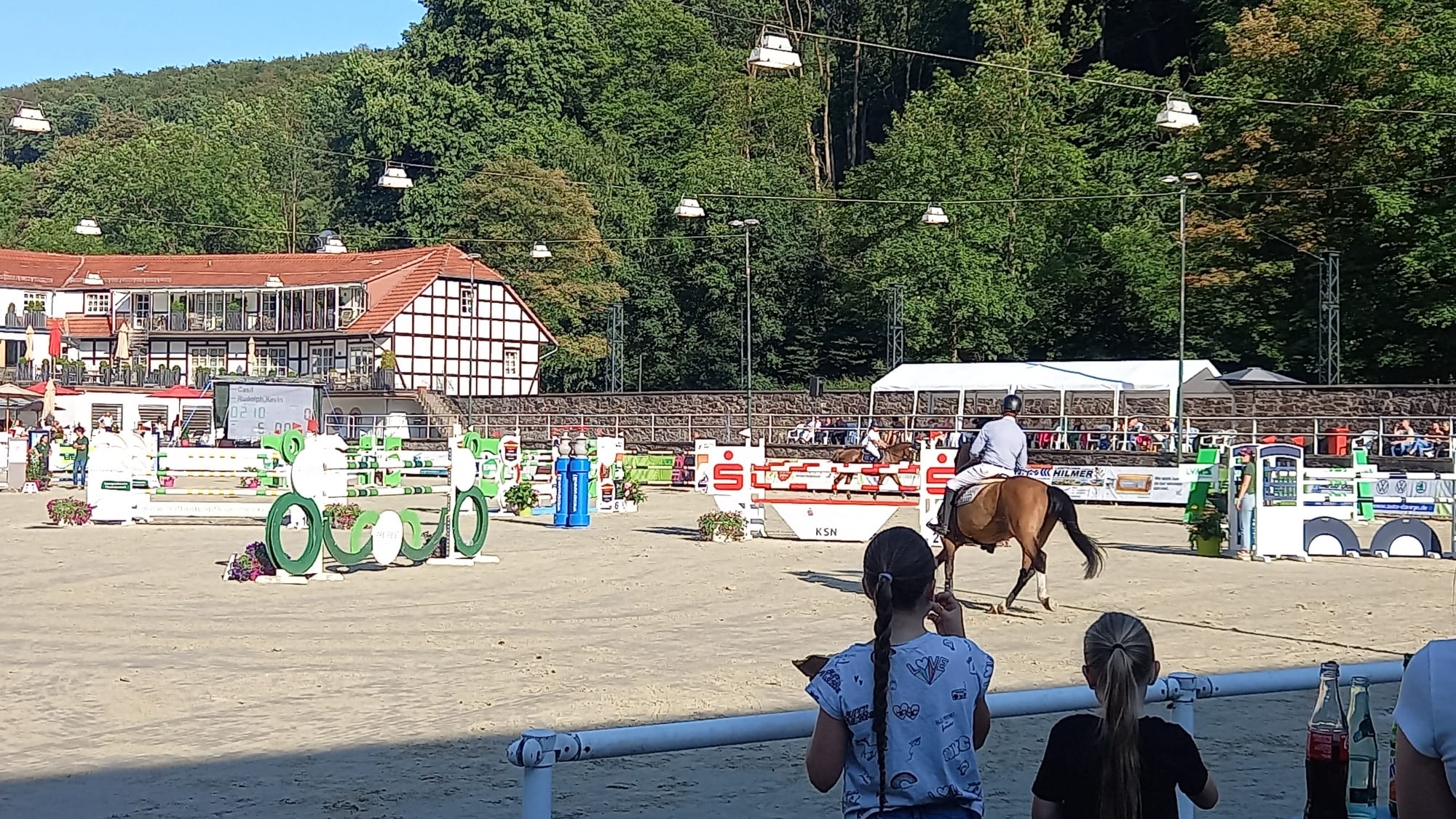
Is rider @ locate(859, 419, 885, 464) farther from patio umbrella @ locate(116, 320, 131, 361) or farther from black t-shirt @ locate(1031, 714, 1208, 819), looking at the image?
patio umbrella @ locate(116, 320, 131, 361)

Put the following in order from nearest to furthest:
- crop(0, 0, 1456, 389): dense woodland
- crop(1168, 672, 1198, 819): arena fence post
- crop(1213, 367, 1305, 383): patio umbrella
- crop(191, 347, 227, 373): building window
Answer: crop(1168, 672, 1198, 819): arena fence post → crop(1213, 367, 1305, 383): patio umbrella → crop(0, 0, 1456, 389): dense woodland → crop(191, 347, 227, 373): building window

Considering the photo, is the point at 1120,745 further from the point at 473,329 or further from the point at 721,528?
the point at 473,329

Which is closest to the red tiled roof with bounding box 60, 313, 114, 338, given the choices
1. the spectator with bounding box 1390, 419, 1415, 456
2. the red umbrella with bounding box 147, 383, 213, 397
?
the red umbrella with bounding box 147, 383, 213, 397

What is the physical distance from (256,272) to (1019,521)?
63903mm

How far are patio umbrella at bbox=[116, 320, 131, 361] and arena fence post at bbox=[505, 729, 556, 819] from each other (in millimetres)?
69114

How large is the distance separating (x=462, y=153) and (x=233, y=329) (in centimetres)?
1864

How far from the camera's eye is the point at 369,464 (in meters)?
27.8

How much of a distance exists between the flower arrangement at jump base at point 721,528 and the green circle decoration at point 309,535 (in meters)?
6.76

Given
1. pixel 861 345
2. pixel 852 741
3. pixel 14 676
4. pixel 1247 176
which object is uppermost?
pixel 1247 176

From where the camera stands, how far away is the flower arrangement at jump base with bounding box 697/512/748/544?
848 inches

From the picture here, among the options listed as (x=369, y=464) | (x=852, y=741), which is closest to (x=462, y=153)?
(x=369, y=464)

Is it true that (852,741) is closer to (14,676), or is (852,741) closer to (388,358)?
(14,676)

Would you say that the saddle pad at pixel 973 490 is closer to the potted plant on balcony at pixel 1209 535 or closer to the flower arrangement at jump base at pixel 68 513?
the potted plant on balcony at pixel 1209 535

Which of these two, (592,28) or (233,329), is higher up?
(592,28)
